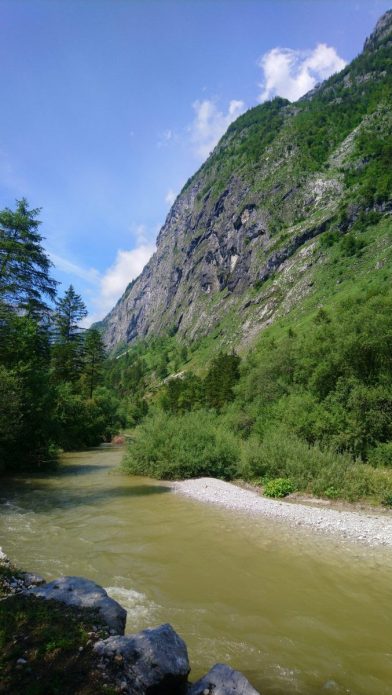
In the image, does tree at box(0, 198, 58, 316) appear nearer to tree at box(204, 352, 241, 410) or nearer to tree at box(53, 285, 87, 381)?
tree at box(53, 285, 87, 381)

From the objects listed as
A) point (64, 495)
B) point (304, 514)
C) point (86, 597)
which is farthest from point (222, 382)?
point (86, 597)

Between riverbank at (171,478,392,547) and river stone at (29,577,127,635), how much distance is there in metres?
9.69

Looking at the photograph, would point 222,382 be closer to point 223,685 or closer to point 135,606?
point 135,606

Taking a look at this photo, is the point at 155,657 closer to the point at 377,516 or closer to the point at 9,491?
the point at 377,516

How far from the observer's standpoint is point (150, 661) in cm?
494

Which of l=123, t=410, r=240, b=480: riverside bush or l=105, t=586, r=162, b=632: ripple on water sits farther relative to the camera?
l=123, t=410, r=240, b=480: riverside bush

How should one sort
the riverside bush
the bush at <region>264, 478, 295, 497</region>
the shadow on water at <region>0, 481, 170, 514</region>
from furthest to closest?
1. the riverside bush
2. the bush at <region>264, 478, 295, 497</region>
3. the shadow on water at <region>0, 481, 170, 514</region>

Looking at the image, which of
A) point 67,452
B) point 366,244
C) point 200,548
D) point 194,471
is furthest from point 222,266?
point 200,548

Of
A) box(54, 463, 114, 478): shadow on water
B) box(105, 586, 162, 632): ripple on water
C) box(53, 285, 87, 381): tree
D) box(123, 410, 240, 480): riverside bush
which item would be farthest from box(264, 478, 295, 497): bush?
box(53, 285, 87, 381): tree

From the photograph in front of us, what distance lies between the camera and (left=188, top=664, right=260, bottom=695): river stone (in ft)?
15.4

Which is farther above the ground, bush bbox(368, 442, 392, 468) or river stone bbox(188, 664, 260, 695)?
bush bbox(368, 442, 392, 468)

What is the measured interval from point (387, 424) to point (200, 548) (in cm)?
1532

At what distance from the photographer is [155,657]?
5000mm

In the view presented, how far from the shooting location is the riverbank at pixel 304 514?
13828 millimetres
